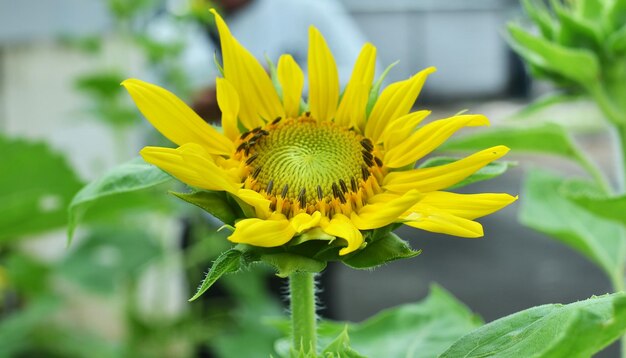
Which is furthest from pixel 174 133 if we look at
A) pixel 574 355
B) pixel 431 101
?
pixel 431 101

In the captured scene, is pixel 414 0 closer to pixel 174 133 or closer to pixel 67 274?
pixel 67 274

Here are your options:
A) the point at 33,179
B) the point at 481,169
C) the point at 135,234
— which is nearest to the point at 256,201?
the point at 481,169

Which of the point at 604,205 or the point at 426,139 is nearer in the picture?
the point at 426,139

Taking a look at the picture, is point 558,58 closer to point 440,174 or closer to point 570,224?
point 570,224

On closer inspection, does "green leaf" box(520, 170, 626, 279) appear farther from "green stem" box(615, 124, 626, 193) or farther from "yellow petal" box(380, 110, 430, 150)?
"yellow petal" box(380, 110, 430, 150)

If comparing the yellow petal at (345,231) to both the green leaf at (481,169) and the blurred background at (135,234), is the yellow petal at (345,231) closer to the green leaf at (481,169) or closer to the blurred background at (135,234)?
the green leaf at (481,169)

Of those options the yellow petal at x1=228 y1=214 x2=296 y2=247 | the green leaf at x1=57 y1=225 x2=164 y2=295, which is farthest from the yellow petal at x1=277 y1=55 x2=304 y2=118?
the green leaf at x1=57 y1=225 x2=164 y2=295
